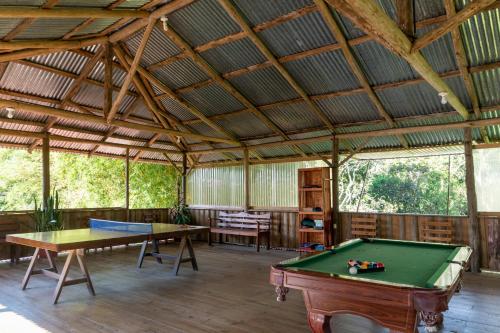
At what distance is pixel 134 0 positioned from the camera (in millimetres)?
6098

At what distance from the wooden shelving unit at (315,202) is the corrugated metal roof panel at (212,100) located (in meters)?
2.59

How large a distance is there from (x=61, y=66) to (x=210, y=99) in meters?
3.62

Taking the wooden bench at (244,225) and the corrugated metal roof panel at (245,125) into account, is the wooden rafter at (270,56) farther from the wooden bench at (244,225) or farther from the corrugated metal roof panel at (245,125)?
the wooden bench at (244,225)

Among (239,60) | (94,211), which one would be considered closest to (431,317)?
(239,60)

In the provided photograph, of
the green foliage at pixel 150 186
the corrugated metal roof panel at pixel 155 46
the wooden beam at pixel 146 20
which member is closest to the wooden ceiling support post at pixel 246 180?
the corrugated metal roof panel at pixel 155 46

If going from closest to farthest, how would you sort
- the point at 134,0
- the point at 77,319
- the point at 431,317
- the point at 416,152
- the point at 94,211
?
the point at 431,317 → the point at 77,319 → the point at 134,0 → the point at 416,152 → the point at 94,211

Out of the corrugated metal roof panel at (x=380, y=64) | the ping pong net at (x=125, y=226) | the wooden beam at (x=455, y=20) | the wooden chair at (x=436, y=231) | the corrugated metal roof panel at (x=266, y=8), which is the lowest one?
the wooden chair at (x=436, y=231)

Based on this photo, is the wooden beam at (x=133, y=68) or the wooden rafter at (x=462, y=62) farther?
the wooden beam at (x=133, y=68)

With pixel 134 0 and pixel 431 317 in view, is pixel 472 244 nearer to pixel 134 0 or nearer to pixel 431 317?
pixel 431 317

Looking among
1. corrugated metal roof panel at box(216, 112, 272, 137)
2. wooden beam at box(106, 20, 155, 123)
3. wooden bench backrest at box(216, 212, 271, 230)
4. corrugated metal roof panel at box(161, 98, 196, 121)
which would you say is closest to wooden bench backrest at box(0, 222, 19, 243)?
wooden beam at box(106, 20, 155, 123)

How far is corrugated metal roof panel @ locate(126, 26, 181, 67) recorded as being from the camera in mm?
7801

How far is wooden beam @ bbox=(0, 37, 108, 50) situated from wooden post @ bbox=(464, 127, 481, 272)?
819cm

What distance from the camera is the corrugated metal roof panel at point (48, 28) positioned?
227 inches

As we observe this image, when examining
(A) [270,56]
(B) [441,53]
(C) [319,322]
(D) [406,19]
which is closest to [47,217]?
(A) [270,56]
